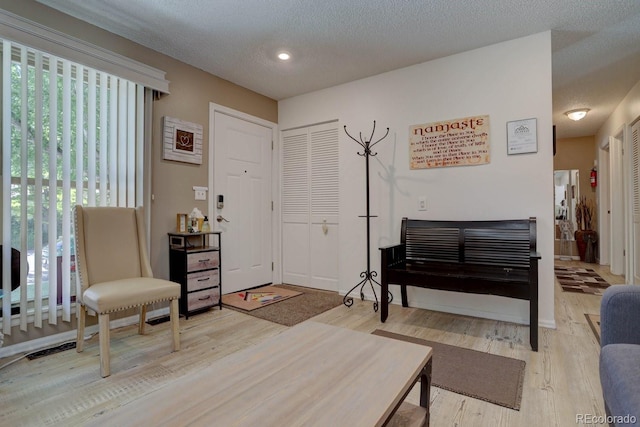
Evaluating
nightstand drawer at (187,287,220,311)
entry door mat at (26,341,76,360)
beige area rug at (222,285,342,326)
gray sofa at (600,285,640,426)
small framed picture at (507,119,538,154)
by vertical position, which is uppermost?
small framed picture at (507,119,538,154)

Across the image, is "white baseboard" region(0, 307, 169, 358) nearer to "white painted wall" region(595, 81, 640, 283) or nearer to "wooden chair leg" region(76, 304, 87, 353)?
"wooden chair leg" region(76, 304, 87, 353)

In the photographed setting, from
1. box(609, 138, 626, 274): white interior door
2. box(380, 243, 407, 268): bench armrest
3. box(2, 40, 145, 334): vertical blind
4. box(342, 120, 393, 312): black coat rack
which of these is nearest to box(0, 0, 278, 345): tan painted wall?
box(2, 40, 145, 334): vertical blind

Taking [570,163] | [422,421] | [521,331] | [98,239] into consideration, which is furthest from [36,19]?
[570,163]

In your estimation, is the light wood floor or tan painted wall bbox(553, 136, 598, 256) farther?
tan painted wall bbox(553, 136, 598, 256)

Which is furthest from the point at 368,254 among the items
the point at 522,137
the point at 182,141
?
the point at 182,141

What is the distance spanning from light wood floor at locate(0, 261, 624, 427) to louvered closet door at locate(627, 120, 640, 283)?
1.50 meters

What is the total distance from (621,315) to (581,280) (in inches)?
161

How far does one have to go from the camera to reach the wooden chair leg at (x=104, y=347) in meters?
1.91

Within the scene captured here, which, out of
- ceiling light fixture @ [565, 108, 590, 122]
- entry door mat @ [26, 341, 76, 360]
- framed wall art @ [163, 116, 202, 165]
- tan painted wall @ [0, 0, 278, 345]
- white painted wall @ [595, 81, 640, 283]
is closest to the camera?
entry door mat @ [26, 341, 76, 360]

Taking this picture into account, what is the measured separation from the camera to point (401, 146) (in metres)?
3.38

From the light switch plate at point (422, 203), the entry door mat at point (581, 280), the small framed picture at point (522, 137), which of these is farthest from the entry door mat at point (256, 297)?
the entry door mat at point (581, 280)

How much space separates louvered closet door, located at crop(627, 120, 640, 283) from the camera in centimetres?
393

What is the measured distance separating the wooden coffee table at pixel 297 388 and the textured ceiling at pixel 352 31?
2.28 m

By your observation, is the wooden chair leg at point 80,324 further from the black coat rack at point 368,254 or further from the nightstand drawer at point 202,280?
the black coat rack at point 368,254
